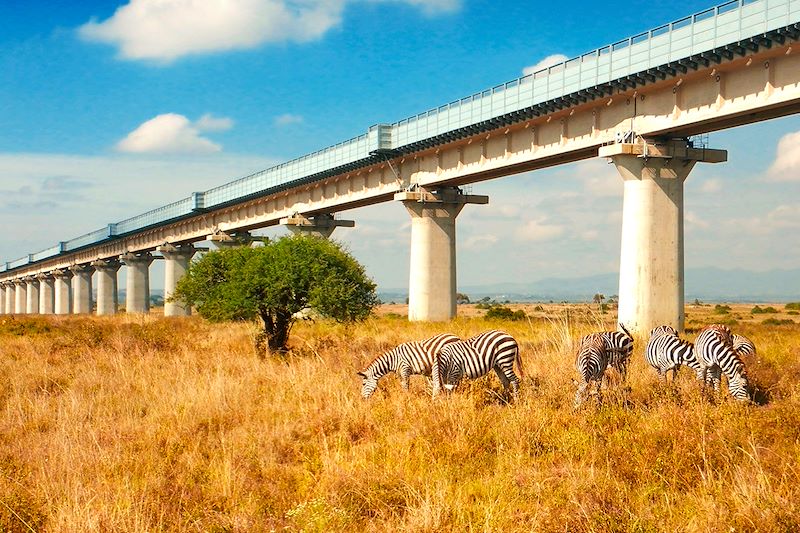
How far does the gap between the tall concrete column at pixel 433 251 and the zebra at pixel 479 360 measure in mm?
27041

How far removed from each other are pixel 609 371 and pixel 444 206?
1050 inches

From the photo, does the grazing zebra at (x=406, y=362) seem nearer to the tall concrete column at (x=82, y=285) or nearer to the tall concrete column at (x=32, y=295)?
the tall concrete column at (x=82, y=285)

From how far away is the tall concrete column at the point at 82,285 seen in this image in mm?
111062

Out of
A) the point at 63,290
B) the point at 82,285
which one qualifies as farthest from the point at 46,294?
the point at 82,285

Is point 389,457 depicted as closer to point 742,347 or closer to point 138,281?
point 742,347

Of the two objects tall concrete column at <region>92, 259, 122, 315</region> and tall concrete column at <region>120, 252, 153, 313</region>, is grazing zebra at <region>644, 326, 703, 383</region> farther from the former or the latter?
tall concrete column at <region>92, 259, 122, 315</region>

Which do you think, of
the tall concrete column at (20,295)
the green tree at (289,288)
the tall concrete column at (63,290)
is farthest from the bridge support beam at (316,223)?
the tall concrete column at (20,295)

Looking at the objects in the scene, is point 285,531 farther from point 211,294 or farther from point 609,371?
point 211,294

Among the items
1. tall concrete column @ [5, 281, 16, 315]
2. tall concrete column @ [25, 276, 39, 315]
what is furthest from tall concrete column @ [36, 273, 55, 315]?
tall concrete column @ [5, 281, 16, 315]

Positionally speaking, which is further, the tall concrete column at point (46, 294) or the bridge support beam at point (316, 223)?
the tall concrete column at point (46, 294)

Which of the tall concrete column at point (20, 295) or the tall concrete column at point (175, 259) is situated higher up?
the tall concrete column at point (175, 259)

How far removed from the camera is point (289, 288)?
2472 cm

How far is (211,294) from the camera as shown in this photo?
89.4 ft

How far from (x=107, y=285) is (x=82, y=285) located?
13.6 m
